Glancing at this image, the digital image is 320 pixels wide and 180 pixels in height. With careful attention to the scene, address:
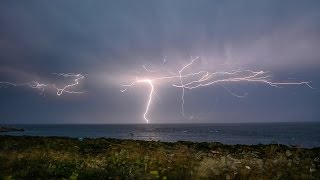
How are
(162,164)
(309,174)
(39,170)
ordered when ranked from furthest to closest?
(162,164), (309,174), (39,170)

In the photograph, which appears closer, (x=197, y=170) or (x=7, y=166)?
(x=197, y=170)

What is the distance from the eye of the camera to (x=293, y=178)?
11.2 meters

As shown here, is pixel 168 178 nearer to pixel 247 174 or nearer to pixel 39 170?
pixel 247 174

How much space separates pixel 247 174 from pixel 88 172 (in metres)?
4.71

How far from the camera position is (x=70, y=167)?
Result: 39.9 ft

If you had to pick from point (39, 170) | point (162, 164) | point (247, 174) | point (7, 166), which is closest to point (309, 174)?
point (247, 174)

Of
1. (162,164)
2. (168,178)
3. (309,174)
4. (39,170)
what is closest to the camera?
(168,178)

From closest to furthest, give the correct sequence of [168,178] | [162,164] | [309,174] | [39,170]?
1. [168,178]
2. [39,170]
3. [309,174]
4. [162,164]

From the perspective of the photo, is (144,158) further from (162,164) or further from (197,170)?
(197,170)

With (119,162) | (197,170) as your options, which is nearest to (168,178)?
(197,170)

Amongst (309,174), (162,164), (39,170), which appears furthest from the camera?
(162,164)

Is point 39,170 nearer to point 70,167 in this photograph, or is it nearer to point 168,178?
point 70,167

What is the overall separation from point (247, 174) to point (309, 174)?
103 inches

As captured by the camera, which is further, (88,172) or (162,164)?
(162,164)
